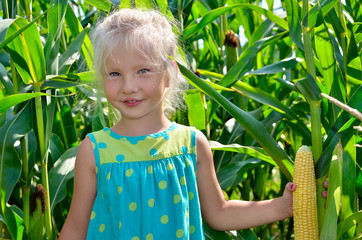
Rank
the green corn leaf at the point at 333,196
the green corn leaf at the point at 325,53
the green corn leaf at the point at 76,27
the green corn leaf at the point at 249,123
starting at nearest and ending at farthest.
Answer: the green corn leaf at the point at 333,196 → the green corn leaf at the point at 249,123 → the green corn leaf at the point at 325,53 → the green corn leaf at the point at 76,27

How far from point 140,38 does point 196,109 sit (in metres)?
0.68

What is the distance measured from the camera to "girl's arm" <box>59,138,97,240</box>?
1.53m

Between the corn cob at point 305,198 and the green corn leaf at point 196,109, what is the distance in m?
0.74

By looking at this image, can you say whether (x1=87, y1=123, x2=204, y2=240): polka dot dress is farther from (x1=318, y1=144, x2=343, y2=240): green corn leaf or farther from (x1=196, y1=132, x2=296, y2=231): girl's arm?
(x1=318, y1=144, x2=343, y2=240): green corn leaf

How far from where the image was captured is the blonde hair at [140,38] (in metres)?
1.47

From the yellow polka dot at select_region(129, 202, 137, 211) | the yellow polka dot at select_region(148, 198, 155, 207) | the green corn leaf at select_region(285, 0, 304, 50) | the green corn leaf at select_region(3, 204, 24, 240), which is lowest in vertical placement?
the green corn leaf at select_region(3, 204, 24, 240)

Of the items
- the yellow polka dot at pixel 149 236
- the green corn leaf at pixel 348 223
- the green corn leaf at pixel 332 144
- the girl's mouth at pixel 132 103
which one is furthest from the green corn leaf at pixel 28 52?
the green corn leaf at pixel 348 223

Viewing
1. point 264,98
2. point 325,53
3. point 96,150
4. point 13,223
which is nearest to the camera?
point 96,150

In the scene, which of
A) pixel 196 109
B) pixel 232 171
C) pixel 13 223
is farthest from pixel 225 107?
A: pixel 13 223

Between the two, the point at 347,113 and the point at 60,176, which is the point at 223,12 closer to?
the point at 347,113

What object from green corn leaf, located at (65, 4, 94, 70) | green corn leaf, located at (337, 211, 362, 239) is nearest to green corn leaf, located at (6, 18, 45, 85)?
green corn leaf, located at (65, 4, 94, 70)

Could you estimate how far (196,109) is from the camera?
2.11m

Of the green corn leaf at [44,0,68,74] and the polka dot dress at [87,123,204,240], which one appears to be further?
the green corn leaf at [44,0,68,74]

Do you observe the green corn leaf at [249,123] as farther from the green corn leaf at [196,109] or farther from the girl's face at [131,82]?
the green corn leaf at [196,109]
